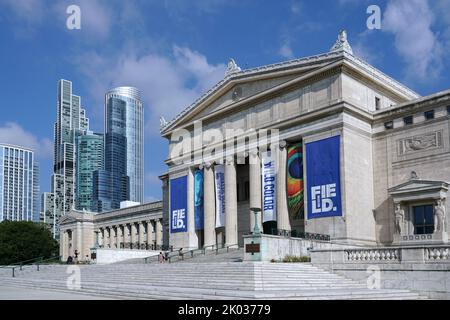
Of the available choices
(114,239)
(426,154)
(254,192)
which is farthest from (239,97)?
(114,239)

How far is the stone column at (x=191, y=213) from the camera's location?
187 feet

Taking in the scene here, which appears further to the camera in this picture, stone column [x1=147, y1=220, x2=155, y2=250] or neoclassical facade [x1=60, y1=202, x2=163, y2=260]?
stone column [x1=147, y1=220, x2=155, y2=250]

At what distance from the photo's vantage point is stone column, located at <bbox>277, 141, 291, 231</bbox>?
4644 centimetres

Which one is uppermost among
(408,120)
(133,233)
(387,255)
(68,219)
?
(408,120)

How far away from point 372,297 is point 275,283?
4953mm

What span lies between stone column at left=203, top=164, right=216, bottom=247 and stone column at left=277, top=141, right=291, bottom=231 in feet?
31.5

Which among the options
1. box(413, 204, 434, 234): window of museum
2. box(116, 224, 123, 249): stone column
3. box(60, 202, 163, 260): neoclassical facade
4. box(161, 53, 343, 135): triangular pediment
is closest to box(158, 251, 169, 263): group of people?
box(161, 53, 343, 135): triangular pediment

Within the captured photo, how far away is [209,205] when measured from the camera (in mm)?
55062

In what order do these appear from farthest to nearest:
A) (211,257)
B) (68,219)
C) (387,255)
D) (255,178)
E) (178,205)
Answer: (68,219) < (178,205) < (255,178) < (211,257) < (387,255)

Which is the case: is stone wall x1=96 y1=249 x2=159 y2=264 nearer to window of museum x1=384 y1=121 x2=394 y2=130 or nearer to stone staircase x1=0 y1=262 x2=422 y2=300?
stone staircase x1=0 y1=262 x2=422 y2=300

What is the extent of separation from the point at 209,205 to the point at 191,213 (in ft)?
10.4

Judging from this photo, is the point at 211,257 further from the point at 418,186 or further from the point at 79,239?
the point at 79,239
